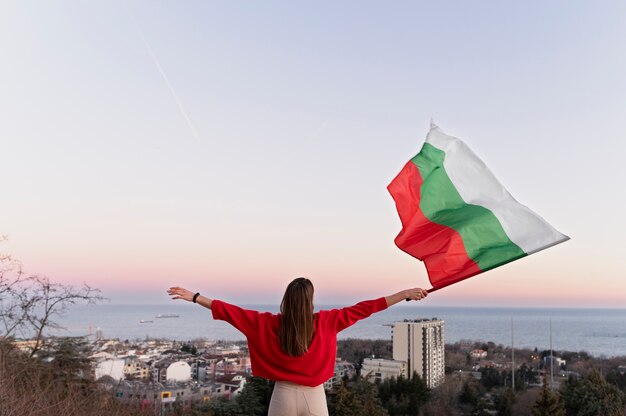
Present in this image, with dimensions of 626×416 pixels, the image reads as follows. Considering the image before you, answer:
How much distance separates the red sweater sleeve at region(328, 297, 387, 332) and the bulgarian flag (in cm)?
65

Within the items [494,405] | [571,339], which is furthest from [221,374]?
[571,339]

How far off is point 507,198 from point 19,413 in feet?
15.5

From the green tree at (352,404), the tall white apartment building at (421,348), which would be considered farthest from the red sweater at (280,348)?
the tall white apartment building at (421,348)

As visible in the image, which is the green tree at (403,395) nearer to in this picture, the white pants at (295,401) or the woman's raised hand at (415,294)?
the woman's raised hand at (415,294)

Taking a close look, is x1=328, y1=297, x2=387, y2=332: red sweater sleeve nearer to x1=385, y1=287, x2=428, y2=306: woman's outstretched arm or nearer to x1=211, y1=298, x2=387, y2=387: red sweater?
x1=211, y1=298, x2=387, y2=387: red sweater

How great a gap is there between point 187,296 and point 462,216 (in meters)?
2.00

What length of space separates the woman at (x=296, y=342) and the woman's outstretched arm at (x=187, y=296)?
0.06 m

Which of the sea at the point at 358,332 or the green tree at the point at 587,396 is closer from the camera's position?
the green tree at the point at 587,396

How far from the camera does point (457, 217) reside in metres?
4.06

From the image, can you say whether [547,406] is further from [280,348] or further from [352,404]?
[280,348]

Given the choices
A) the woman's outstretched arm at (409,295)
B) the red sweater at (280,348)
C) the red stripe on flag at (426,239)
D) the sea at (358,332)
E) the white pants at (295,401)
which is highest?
the red stripe on flag at (426,239)

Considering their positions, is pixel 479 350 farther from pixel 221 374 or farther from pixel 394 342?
pixel 221 374

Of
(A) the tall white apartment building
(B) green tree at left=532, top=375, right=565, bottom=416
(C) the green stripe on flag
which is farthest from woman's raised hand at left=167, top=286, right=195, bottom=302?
(A) the tall white apartment building

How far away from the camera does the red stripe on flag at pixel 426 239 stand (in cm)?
377
